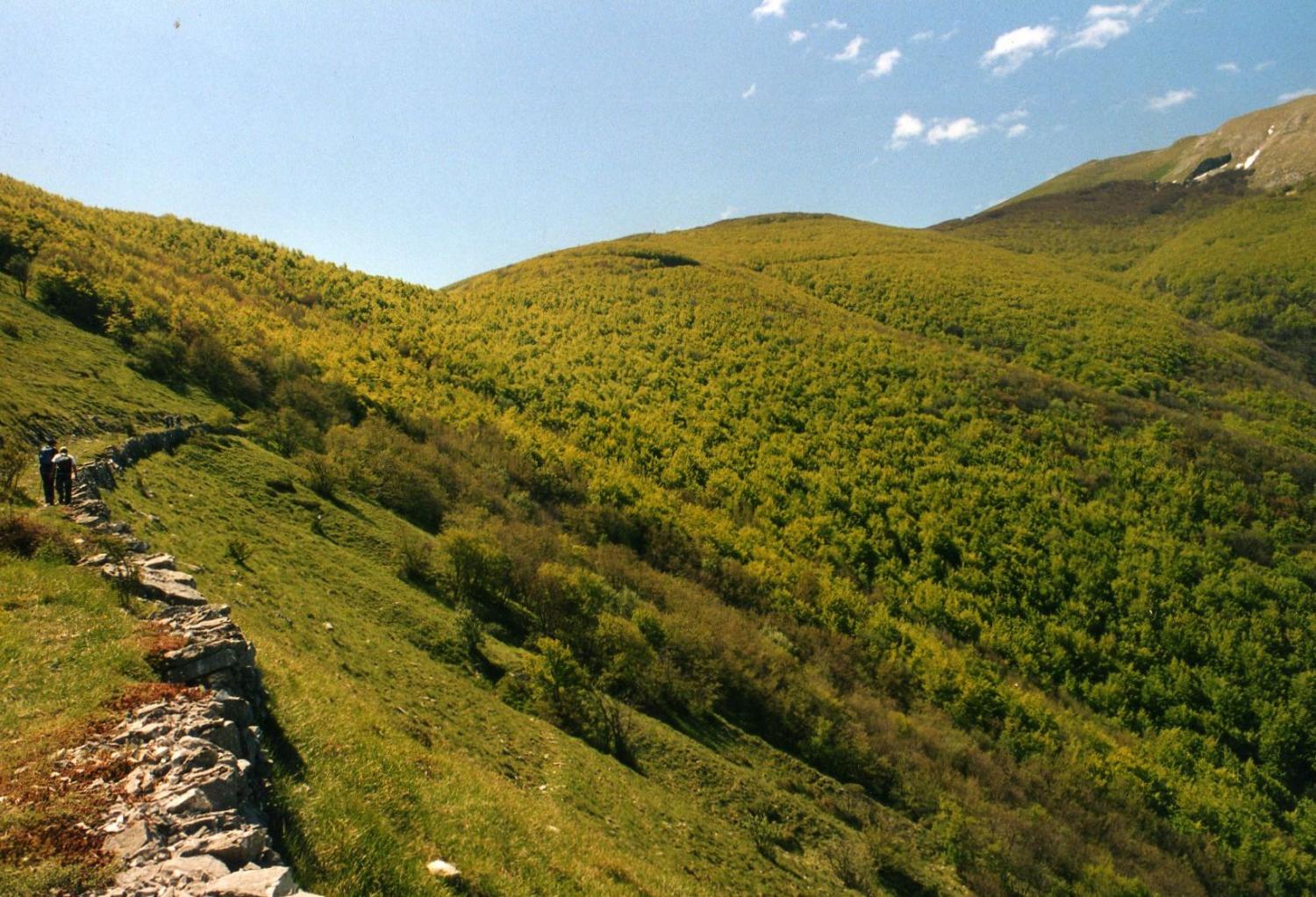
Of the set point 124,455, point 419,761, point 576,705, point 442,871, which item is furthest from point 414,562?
point 442,871

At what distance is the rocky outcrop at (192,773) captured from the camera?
4.14 meters

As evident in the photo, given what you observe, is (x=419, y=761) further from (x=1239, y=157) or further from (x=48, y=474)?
(x=1239, y=157)

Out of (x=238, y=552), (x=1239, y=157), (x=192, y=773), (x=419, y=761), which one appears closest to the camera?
(x=192, y=773)

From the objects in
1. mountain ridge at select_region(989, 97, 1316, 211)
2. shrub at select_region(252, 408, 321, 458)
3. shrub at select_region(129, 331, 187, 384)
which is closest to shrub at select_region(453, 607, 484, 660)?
shrub at select_region(252, 408, 321, 458)

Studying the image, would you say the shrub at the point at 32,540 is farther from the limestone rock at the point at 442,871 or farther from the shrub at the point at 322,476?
the shrub at the point at 322,476

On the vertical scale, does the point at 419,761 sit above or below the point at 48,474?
below

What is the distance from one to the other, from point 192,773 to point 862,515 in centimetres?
3217

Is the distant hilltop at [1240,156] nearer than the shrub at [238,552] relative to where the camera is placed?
No

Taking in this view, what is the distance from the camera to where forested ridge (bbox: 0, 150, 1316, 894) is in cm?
1812

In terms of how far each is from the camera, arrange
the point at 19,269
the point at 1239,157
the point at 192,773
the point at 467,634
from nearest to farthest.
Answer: the point at 192,773
the point at 467,634
the point at 19,269
the point at 1239,157

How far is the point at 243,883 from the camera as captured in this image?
4.05m

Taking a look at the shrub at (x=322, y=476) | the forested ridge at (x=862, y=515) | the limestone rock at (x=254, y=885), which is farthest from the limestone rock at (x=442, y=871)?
the shrub at (x=322, y=476)

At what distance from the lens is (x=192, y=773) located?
508 cm

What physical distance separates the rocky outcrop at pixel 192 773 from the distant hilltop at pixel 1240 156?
134705mm
